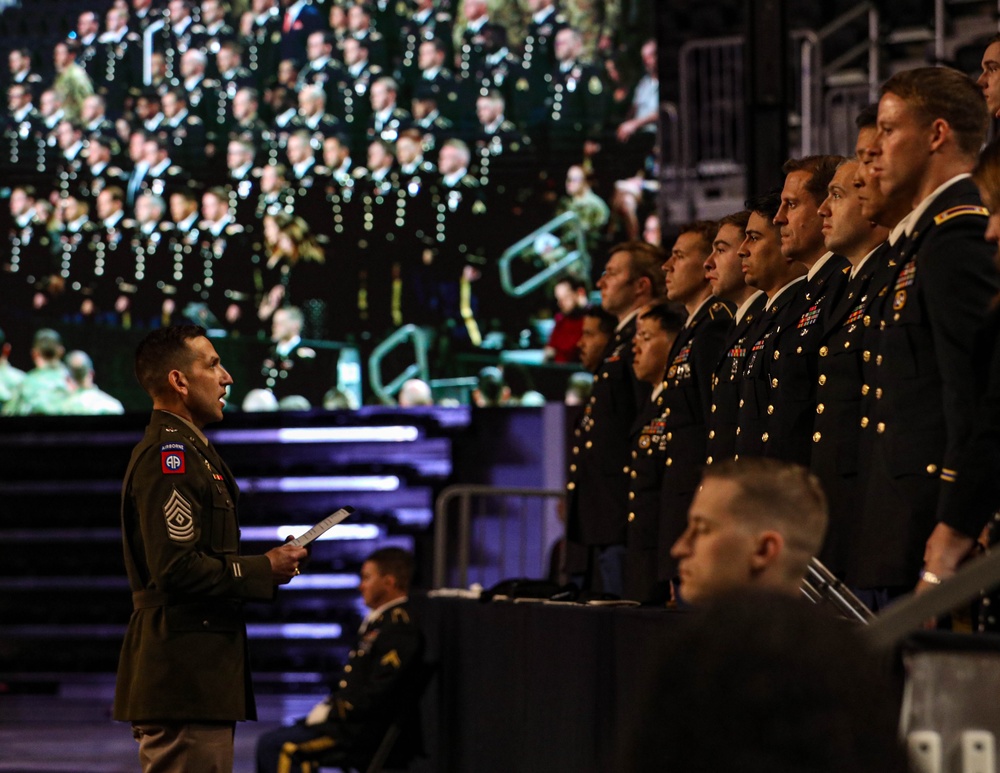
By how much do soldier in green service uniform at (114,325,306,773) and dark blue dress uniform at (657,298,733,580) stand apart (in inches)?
47.9

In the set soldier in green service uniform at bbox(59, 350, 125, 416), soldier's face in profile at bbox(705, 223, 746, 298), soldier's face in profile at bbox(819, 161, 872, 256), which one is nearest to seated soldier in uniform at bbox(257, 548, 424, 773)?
soldier's face in profile at bbox(705, 223, 746, 298)

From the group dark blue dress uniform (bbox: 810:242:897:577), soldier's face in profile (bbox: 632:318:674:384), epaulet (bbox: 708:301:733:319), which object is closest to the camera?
dark blue dress uniform (bbox: 810:242:897:577)

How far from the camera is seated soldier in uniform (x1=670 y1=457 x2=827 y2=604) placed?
2068 millimetres

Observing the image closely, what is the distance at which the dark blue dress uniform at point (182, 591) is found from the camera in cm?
316

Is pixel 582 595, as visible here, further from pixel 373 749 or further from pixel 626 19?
pixel 626 19

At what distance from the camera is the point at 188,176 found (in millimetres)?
9258

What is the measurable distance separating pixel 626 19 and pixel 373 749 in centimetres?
473

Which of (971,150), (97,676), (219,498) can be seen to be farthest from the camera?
(97,676)

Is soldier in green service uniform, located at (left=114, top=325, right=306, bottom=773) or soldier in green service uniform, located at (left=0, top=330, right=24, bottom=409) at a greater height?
soldier in green service uniform, located at (left=0, top=330, right=24, bottom=409)

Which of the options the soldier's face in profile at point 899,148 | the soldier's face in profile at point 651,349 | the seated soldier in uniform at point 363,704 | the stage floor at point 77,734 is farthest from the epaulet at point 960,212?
the stage floor at point 77,734

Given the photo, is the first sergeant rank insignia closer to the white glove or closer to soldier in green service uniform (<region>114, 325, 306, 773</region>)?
soldier in green service uniform (<region>114, 325, 306, 773</region>)

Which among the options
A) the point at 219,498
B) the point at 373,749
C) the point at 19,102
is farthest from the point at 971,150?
the point at 19,102

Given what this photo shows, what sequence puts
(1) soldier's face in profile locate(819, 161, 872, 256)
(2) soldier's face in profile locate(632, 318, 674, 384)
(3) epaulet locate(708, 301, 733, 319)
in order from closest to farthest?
(1) soldier's face in profile locate(819, 161, 872, 256), (3) epaulet locate(708, 301, 733, 319), (2) soldier's face in profile locate(632, 318, 674, 384)

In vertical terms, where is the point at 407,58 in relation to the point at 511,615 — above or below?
above
